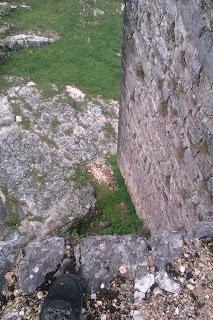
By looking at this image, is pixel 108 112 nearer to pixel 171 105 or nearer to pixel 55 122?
pixel 55 122

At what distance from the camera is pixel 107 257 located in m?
3.70

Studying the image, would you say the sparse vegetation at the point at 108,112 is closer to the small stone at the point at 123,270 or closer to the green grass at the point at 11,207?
the green grass at the point at 11,207

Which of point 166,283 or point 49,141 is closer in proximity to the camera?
point 166,283

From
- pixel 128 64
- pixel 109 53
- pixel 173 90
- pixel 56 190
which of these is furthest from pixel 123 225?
pixel 109 53

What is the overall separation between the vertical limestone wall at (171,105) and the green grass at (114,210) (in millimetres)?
923

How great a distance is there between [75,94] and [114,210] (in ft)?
11.9

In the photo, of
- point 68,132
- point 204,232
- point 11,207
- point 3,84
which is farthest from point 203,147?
point 3,84

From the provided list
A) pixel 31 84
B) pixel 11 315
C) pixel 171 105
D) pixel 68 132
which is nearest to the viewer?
pixel 11 315

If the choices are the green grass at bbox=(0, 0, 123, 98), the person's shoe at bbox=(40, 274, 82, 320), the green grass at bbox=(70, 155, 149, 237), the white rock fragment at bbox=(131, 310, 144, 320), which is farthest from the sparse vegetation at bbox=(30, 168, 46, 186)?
the white rock fragment at bbox=(131, 310, 144, 320)

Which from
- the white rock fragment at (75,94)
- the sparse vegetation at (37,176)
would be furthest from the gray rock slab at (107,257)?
the white rock fragment at (75,94)

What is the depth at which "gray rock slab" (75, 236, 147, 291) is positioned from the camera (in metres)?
3.58

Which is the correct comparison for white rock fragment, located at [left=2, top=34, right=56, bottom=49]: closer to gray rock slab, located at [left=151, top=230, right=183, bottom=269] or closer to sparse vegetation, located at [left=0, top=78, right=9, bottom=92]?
sparse vegetation, located at [left=0, top=78, right=9, bottom=92]

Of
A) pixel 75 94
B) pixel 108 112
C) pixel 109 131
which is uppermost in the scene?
pixel 75 94

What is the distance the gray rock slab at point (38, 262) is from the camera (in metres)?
3.55
